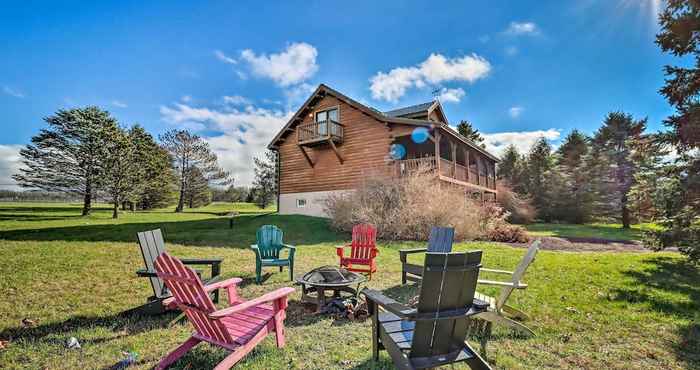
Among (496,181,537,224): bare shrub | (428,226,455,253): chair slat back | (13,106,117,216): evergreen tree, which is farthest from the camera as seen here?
(496,181,537,224): bare shrub

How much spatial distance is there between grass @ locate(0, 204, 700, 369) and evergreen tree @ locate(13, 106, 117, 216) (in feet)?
59.3

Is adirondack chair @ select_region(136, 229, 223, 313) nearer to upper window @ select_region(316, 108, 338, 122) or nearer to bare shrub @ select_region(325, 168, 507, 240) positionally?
bare shrub @ select_region(325, 168, 507, 240)

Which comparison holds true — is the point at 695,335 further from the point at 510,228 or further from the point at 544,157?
the point at 544,157

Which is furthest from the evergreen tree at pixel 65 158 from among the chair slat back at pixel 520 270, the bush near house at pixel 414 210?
the chair slat back at pixel 520 270

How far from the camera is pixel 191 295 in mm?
2467

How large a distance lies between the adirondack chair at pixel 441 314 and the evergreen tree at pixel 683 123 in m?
8.12

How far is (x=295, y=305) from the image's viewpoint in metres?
4.60

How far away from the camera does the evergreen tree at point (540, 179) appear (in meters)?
28.2

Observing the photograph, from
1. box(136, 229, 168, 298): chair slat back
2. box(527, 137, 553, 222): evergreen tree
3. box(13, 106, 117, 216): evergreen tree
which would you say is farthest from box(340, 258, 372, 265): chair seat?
box(527, 137, 553, 222): evergreen tree

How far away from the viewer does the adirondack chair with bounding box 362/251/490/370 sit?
7.11ft

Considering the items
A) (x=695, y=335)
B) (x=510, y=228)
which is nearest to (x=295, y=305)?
(x=695, y=335)

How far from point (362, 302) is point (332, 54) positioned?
10.1 meters

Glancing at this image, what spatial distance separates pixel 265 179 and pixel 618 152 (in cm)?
3687

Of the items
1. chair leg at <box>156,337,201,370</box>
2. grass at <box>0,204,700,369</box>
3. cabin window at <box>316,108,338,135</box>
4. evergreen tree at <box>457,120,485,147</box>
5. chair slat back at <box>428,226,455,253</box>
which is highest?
evergreen tree at <box>457,120,485,147</box>
